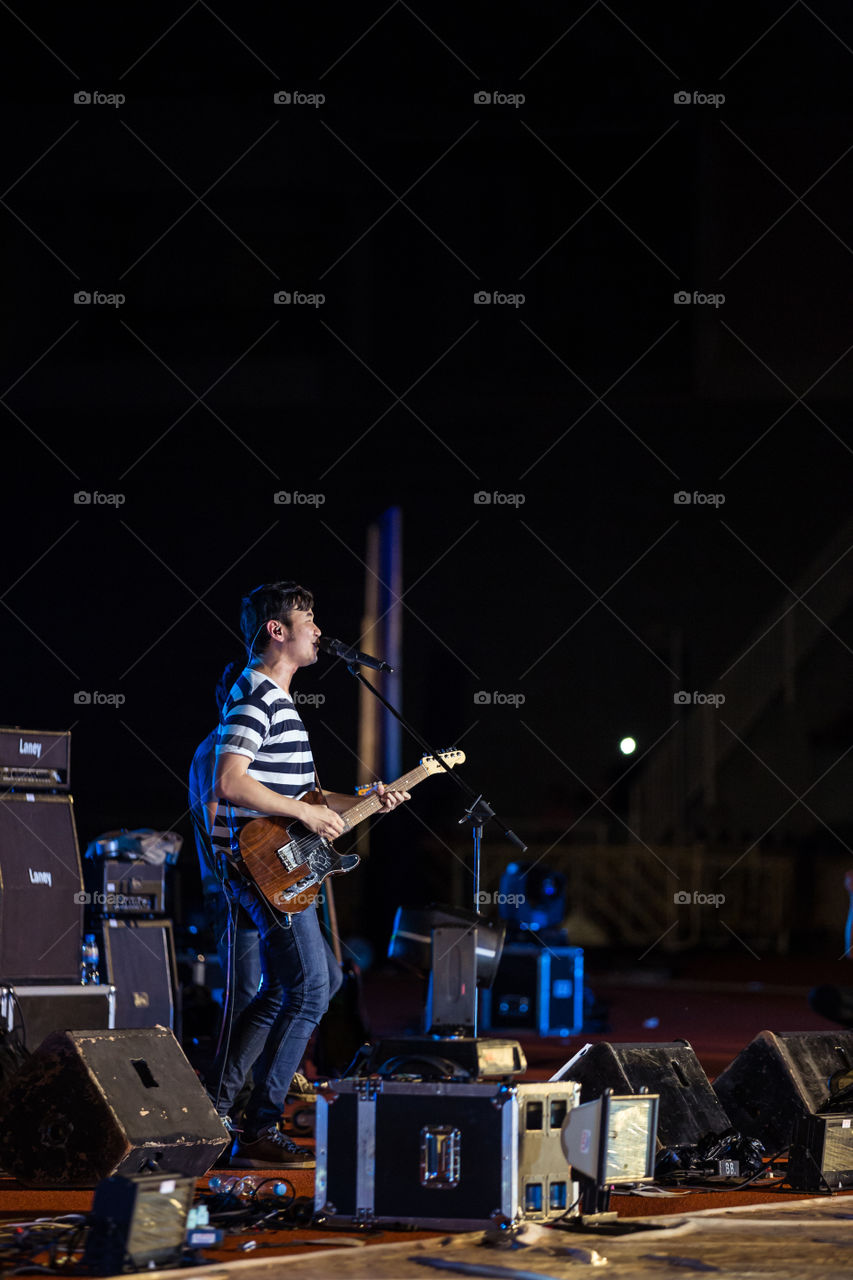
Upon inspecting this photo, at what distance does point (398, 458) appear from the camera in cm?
1230

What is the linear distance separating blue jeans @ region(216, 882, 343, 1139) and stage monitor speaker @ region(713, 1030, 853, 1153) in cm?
124

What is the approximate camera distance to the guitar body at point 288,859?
399cm

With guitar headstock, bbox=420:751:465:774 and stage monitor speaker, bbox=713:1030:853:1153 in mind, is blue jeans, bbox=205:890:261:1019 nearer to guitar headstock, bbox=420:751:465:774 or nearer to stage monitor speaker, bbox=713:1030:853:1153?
guitar headstock, bbox=420:751:465:774

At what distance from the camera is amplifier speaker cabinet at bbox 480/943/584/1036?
24.7 ft

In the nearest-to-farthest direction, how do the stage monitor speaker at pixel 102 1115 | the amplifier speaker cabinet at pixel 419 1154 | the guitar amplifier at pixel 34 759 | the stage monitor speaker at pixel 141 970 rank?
the amplifier speaker cabinet at pixel 419 1154 < the stage monitor speaker at pixel 102 1115 < the guitar amplifier at pixel 34 759 < the stage monitor speaker at pixel 141 970

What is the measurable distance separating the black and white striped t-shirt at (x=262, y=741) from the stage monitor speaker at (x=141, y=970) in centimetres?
182

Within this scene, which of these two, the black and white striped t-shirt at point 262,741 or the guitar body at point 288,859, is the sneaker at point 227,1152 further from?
the black and white striped t-shirt at point 262,741

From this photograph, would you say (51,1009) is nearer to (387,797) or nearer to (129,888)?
(129,888)

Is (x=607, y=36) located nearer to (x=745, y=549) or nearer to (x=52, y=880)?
(x=745, y=549)

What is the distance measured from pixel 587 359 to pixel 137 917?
7.22 metres

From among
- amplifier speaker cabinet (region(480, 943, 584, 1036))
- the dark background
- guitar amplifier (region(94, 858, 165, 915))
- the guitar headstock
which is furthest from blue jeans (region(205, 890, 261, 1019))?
the dark background

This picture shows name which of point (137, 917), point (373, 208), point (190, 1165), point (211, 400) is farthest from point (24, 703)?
point (190, 1165)

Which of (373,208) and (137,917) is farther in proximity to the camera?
(373,208)

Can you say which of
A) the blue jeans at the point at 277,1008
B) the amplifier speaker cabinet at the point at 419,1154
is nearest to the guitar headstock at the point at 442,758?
the blue jeans at the point at 277,1008
